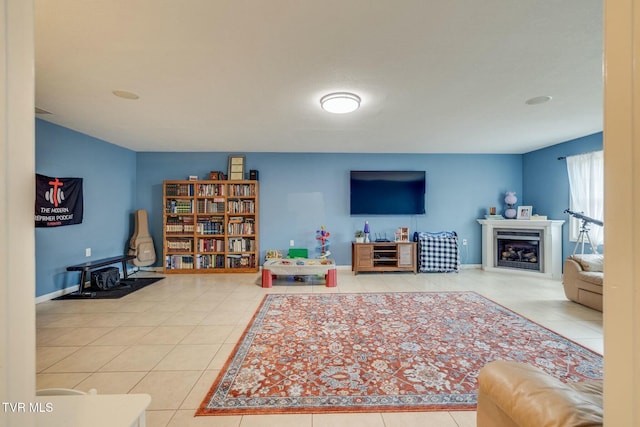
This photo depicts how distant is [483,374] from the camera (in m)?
1.11

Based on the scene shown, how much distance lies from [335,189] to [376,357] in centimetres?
374

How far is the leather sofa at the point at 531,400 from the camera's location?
79 cm

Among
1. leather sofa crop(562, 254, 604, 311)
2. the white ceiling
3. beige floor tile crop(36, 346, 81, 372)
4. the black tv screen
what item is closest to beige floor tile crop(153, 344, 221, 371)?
beige floor tile crop(36, 346, 81, 372)

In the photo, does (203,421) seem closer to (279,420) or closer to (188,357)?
(279,420)

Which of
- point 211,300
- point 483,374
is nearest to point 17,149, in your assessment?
point 483,374

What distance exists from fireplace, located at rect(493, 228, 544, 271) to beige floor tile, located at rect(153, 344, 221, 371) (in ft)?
17.8

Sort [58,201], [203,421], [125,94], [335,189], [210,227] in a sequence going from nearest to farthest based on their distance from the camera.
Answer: [203,421] < [125,94] < [58,201] < [210,227] < [335,189]

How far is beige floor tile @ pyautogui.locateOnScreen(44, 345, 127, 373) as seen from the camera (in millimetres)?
2064

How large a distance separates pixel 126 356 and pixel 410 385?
90.7 inches

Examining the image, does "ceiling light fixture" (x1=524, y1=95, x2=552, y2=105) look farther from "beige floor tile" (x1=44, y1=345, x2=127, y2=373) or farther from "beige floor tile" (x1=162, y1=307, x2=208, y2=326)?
"beige floor tile" (x1=44, y1=345, x2=127, y2=373)

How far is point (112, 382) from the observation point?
1902 mm

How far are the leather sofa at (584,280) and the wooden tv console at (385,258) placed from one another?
2.18m

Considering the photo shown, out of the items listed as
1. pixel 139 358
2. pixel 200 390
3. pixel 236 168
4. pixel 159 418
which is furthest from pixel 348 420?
pixel 236 168

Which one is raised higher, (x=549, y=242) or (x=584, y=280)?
(x=549, y=242)
